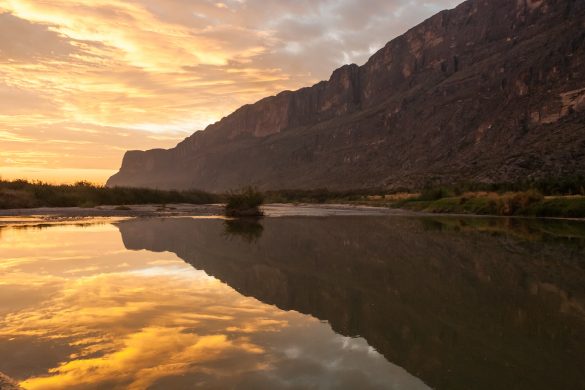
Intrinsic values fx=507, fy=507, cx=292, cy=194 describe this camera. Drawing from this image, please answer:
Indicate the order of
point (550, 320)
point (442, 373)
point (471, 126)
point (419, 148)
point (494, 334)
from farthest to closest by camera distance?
point (419, 148), point (471, 126), point (550, 320), point (494, 334), point (442, 373)

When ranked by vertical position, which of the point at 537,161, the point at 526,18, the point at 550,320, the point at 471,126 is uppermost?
the point at 526,18

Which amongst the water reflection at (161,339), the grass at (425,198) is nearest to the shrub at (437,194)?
the grass at (425,198)

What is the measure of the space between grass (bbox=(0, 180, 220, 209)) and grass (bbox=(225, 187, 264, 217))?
48.8 feet

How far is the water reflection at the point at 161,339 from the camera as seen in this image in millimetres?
5238

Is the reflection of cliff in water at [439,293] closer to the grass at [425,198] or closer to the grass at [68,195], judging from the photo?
the grass at [425,198]

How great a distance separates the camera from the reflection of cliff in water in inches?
237

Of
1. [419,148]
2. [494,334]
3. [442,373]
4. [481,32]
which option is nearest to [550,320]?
[494,334]

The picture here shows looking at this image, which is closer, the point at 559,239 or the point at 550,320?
the point at 550,320

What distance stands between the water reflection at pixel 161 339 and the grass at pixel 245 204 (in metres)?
26.3

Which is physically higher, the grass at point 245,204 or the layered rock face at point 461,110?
the layered rock face at point 461,110

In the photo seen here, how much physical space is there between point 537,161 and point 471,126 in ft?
110

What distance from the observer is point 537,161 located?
63.2 metres

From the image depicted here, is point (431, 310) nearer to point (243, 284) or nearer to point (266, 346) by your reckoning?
point (266, 346)

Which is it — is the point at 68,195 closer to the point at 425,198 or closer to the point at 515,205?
the point at 425,198
